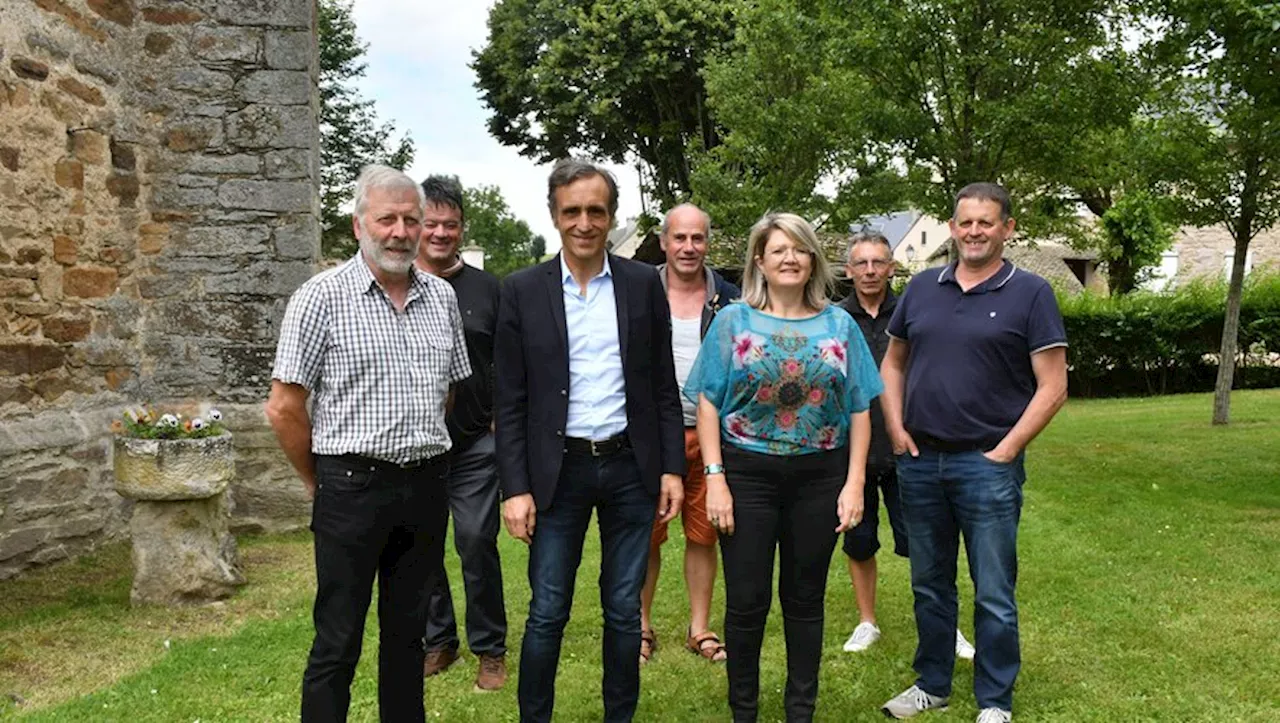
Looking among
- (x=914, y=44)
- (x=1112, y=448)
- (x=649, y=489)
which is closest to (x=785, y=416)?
(x=649, y=489)

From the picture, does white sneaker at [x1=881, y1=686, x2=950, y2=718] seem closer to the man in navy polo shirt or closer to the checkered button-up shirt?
the man in navy polo shirt

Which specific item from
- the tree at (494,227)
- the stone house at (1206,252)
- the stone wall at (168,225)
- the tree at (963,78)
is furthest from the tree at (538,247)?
the stone wall at (168,225)

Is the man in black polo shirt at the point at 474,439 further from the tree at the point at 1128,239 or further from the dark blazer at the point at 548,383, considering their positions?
the tree at the point at 1128,239

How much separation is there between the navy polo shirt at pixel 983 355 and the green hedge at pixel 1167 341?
1662 centimetres

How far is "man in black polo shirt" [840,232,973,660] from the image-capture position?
4391 millimetres

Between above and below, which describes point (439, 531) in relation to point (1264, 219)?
below

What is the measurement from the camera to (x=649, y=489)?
3344 mm

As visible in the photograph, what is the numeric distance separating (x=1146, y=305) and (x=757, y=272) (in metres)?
18.2

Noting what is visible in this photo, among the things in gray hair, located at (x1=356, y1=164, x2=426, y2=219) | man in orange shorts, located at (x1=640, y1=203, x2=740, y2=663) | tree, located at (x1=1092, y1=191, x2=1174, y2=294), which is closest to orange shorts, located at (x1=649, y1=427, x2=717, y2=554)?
man in orange shorts, located at (x1=640, y1=203, x2=740, y2=663)

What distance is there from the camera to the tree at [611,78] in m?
23.2

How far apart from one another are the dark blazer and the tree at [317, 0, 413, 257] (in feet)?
62.4

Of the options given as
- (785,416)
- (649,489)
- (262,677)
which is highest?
(785,416)

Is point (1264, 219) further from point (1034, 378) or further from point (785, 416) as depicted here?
point (785, 416)

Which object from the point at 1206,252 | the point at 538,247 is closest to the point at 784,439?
the point at 1206,252
